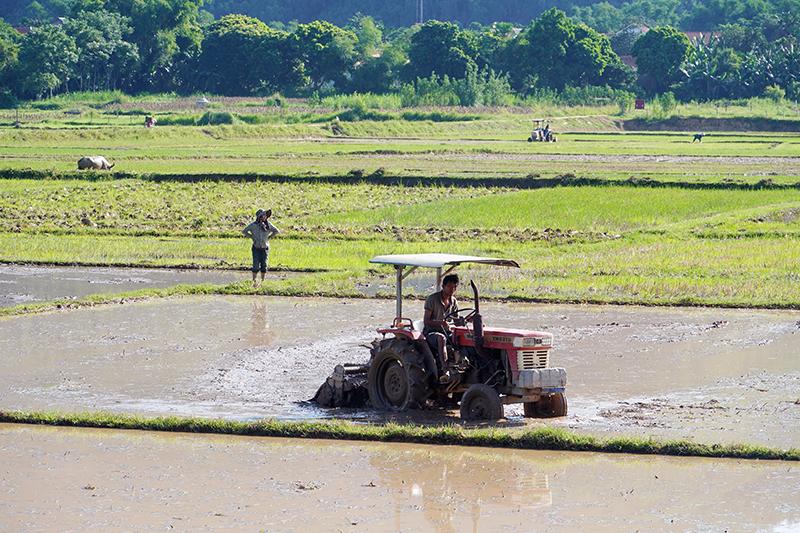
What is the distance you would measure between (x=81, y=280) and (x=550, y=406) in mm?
12640

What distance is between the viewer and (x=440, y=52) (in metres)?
111

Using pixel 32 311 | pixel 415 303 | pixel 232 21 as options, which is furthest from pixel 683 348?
pixel 232 21

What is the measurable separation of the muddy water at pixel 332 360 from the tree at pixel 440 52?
9103cm

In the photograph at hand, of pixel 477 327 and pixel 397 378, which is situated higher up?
pixel 477 327

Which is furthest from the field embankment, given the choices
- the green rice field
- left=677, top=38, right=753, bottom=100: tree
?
the green rice field

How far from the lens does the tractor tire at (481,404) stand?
12.4 metres

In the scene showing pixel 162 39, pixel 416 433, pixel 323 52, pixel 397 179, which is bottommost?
A: pixel 416 433

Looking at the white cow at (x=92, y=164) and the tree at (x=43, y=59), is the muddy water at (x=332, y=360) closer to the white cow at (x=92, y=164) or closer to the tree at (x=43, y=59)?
the white cow at (x=92, y=164)

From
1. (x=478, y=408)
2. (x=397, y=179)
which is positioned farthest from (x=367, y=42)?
Answer: (x=478, y=408)

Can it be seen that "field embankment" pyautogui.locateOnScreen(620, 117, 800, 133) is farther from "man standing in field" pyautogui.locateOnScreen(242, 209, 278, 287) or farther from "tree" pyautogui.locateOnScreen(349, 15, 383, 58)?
"man standing in field" pyautogui.locateOnScreen(242, 209, 278, 287)

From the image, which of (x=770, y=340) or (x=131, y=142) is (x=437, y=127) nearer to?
(x=131, y=142)

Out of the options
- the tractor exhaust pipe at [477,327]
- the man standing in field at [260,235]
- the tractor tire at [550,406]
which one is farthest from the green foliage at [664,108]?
the tractor exhaust pipe at [477,327]

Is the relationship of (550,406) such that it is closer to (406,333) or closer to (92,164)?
(406,333)

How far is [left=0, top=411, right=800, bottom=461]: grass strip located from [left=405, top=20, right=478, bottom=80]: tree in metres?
99.2
